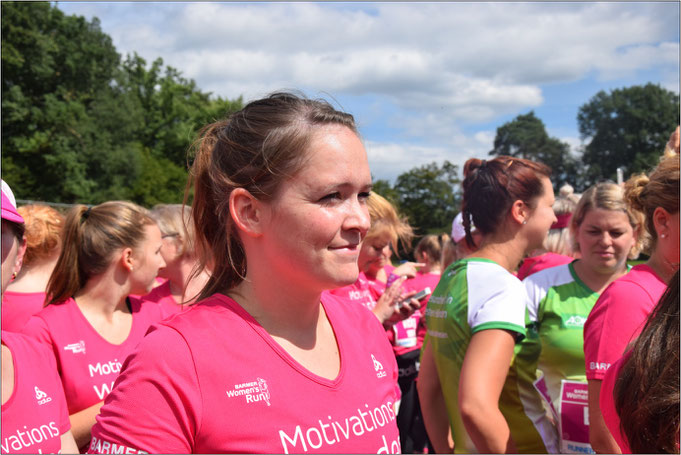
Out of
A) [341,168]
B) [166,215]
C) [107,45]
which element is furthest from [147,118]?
[341,168]

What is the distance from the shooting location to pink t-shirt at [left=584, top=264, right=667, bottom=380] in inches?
93.9

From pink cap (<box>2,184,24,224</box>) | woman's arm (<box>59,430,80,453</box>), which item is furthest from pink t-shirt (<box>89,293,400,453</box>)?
woman's arm (<box>59,430,80,453</box>)

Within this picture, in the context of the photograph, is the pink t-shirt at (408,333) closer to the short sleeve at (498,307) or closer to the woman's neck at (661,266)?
the short sleeve at (498,307)

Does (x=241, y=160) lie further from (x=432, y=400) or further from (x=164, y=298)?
(x=164, y=298)

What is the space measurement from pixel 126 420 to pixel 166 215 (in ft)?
A: 11.5

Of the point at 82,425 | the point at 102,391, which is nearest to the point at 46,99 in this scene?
the point at 102,391

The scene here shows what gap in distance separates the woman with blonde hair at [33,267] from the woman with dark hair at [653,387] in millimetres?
3624

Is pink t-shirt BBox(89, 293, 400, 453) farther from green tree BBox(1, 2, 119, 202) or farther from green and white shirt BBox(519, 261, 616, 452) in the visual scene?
green tree BBox(1, 2, 119, 202)

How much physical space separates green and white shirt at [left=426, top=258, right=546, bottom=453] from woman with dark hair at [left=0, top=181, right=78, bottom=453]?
67.0 inches

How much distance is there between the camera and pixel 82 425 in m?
2.93

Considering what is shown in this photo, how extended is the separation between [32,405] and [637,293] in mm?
2364

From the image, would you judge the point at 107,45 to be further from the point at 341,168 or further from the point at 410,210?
the point at 341,168

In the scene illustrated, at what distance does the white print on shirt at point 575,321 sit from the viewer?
3.49 metres

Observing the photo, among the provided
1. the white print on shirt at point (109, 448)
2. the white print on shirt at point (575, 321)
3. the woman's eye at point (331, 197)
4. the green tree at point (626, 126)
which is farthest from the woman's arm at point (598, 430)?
A: the green tree at point (626, 126)
